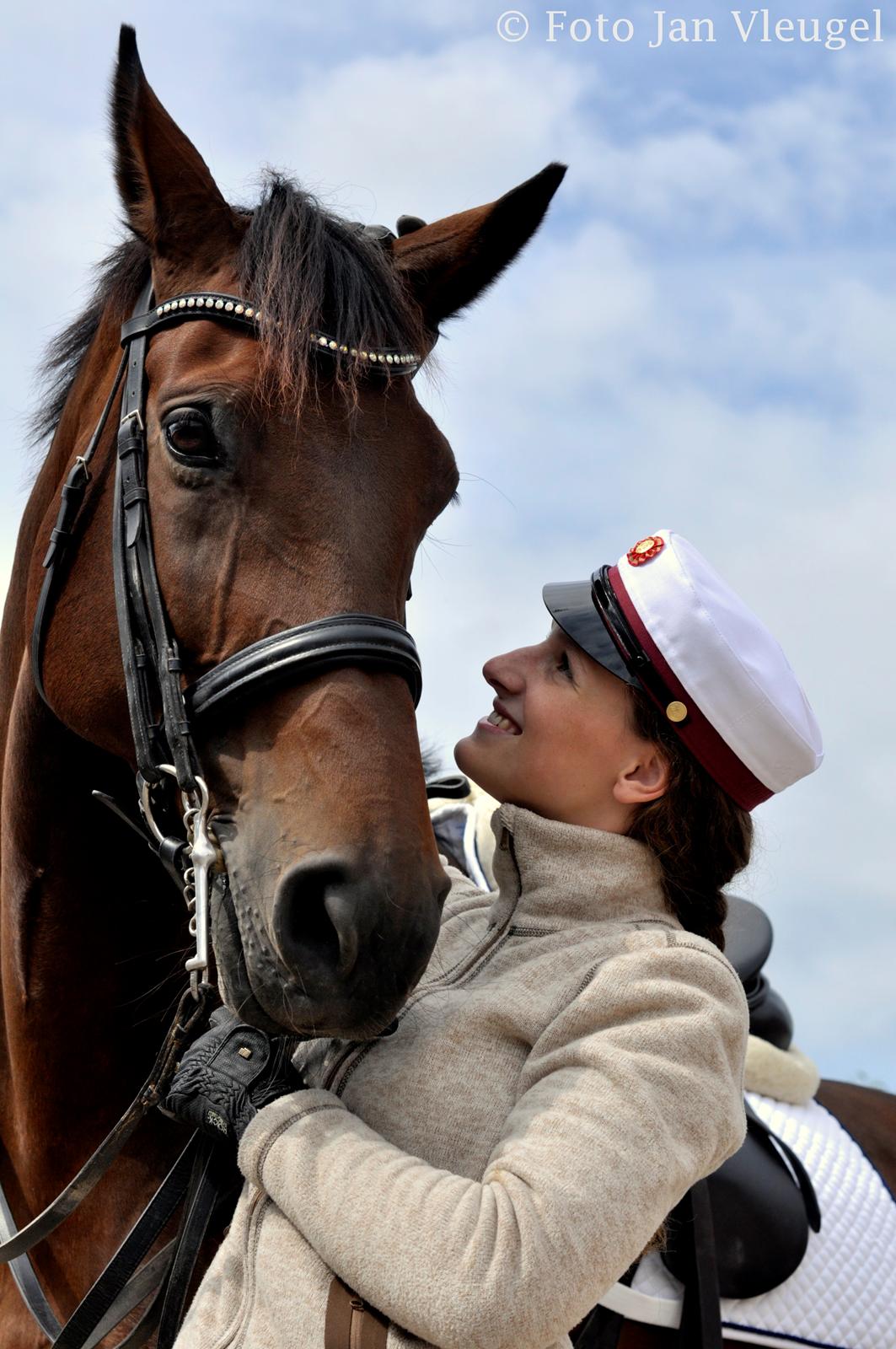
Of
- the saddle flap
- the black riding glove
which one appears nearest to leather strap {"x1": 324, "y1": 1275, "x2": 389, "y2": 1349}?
the black riding glove

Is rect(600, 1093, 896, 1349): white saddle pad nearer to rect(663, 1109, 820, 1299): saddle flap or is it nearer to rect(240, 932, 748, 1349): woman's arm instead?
rect(663, 1109, 820, 1299): saddle flap

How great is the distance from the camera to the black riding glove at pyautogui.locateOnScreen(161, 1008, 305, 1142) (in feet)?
6.20

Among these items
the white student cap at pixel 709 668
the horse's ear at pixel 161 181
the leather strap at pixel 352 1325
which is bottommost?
the leather strap at pixel 352 1325

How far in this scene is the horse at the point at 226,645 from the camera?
179 centimetres

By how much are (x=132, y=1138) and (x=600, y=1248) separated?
1.16 metres

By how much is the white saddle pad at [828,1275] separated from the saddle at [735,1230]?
0.19 feet

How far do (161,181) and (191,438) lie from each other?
587 mm

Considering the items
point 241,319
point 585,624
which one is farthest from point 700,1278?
point 241,319

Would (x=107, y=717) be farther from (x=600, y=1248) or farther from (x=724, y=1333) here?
(x=724, y=1333)

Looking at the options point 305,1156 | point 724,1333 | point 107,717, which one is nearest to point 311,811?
point 305,1156

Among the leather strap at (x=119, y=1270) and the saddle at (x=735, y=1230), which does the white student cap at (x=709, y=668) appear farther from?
the leather strap at (x=119, y=1270)

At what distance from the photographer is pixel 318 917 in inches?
70.5

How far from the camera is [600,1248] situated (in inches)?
62.9

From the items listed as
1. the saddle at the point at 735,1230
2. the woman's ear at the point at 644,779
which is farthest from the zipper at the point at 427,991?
the saddle at the point at 735,1230
